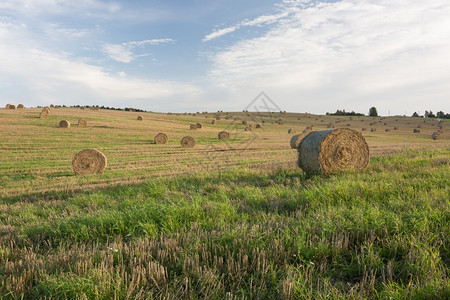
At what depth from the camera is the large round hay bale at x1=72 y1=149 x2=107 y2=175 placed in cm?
1573

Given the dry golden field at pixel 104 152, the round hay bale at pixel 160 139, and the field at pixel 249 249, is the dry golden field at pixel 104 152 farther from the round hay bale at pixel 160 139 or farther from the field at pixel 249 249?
the field at pixel 249 249

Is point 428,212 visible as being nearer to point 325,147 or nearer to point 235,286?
point 235,286

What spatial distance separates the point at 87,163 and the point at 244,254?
1502 cm

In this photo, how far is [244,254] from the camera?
3217mm

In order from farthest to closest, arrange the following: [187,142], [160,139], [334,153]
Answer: [160,139]
[187,142]
[334,153]

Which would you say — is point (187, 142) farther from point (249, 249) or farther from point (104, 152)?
point (249, 249)

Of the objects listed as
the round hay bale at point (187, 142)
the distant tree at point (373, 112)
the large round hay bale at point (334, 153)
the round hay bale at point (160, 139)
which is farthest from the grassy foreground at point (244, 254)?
the distant tree at point (373, 112)

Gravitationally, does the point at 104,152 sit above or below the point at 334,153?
below

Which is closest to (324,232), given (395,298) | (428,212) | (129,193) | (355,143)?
(395,298)

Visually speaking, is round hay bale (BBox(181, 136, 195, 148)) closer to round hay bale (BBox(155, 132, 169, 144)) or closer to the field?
round hay bale (BBox(155, 132, 169, 144))

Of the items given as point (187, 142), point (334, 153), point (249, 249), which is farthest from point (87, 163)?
point (249, 249)

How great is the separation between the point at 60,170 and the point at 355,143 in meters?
15.3

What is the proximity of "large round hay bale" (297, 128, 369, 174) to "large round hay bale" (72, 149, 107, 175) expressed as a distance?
11.5 metres

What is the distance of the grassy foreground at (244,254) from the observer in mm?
2615
